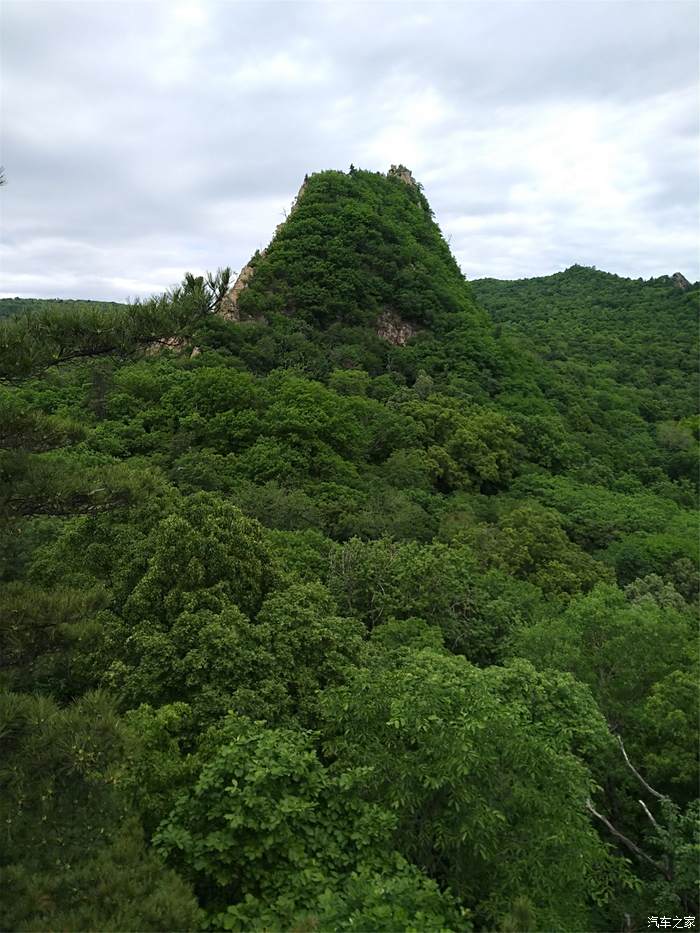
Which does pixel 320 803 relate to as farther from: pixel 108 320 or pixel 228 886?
pixel 108 320

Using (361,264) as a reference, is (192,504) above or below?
below

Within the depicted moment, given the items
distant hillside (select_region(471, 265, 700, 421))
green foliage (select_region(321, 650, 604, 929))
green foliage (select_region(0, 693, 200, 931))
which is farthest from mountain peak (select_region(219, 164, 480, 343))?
green foliage (select_region(0, 693, 200, 931))

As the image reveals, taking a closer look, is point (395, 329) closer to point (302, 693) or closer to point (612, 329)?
point (302, 693)

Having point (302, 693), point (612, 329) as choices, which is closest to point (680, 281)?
point (612, 329)

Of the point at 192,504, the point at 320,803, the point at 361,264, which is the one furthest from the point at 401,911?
the point at 361,264

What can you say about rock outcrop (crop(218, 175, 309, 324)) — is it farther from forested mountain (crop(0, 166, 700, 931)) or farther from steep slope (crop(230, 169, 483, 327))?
forested mountain (crop(0, 166, 700, 931))

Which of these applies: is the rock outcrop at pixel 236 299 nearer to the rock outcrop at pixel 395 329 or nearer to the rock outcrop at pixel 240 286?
the rock outcrop at pixel 240 286

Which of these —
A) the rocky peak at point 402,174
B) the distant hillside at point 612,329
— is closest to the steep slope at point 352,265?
the rocky peak at point 402,174

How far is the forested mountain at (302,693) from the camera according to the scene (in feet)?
17.3

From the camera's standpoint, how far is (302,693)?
9297mm

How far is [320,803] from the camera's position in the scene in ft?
20.2

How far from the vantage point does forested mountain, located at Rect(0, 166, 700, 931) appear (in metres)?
5.29

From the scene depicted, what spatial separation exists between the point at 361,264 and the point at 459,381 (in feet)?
47.9

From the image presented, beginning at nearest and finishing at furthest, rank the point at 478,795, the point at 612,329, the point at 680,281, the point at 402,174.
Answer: the point at 478,795 → the point at 402,174 → the point at 612,329 → the point at 680,281
